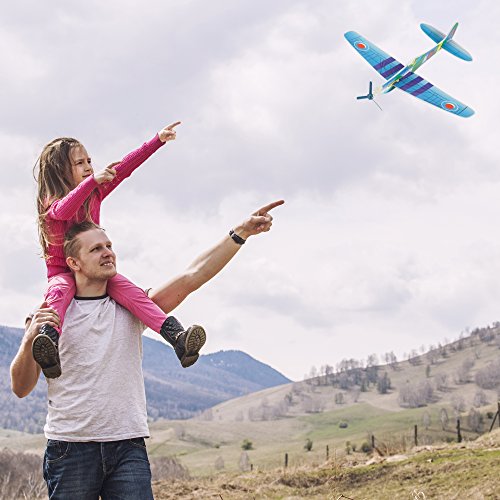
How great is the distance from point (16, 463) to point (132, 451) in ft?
117

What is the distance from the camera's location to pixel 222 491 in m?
14.0

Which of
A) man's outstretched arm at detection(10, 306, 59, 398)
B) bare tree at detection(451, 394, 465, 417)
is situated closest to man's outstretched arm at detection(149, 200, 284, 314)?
man's outstretched arm at detection(10, 306, 59, 398)

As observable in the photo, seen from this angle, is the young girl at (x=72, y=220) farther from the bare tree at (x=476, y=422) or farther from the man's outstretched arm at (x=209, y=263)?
the bare tree at (x=476, y=422)

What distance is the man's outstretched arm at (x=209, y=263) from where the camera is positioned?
3707mm

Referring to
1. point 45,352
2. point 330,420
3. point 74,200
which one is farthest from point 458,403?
point 45,352

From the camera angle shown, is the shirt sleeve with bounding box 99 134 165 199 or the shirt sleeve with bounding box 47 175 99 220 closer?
the shirt sleeve with bounding box 47 175 99 220

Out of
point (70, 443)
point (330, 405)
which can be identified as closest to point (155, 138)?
point (70, 443)

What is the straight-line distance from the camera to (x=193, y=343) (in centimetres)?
350

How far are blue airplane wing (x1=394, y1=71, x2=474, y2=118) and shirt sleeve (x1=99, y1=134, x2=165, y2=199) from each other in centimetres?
1455

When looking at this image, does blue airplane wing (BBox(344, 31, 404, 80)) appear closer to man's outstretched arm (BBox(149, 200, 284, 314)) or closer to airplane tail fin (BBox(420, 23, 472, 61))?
airplane tail fin (BBox(420, 23, 472, 61))

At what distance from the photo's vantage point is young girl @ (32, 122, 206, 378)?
3.42 meters

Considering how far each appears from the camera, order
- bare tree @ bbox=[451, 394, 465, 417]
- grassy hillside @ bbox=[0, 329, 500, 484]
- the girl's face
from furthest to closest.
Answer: bare tree @ bbox=[451, 394, 465, 417], grassy hillside @ bbox=[0, 329, 500, 484], the girl's face

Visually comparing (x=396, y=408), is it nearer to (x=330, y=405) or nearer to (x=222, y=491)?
Answer: (x=330, y=405)

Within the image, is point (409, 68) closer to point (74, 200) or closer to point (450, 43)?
point (450, 43)
